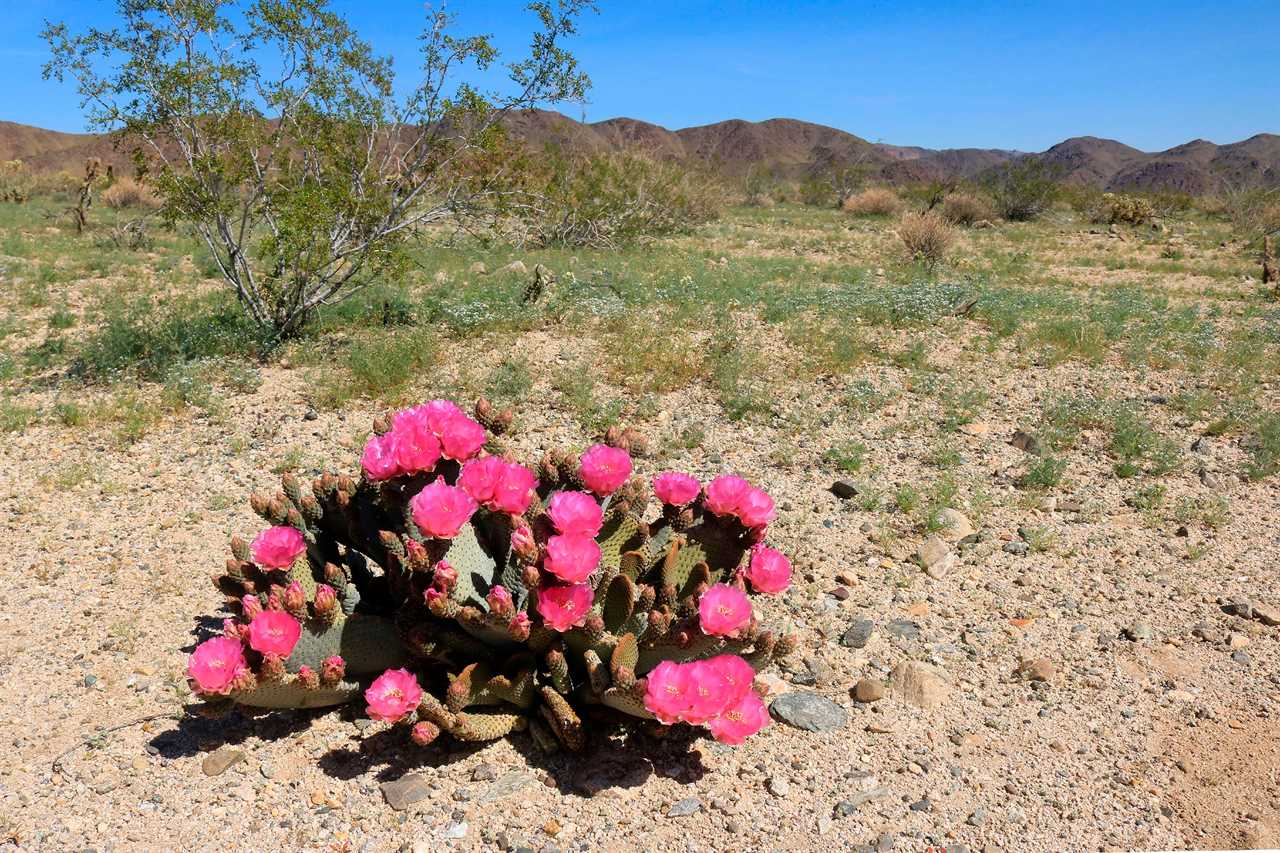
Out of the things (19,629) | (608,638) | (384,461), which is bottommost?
(19,629)

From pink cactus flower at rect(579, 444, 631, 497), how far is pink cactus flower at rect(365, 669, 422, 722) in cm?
78

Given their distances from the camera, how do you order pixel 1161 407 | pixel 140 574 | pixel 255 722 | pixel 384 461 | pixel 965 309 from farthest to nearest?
pixel 965 309 < pixel 1161 407 < pixel 140 574 < pixel 255 722 < pixel 384 461

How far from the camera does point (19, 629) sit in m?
3.33

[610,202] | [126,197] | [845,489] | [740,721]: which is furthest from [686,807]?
[126,197]

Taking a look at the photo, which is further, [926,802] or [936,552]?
[936,552]

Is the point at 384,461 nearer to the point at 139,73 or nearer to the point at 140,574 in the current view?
the point at 140,574

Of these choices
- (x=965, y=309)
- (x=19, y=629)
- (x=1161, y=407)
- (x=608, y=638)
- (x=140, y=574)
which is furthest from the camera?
(x=965, y=309)

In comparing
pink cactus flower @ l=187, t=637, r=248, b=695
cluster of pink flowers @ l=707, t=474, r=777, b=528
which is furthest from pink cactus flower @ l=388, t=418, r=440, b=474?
cluster of pink flowers @ l=707, t=474, r=777, b=528

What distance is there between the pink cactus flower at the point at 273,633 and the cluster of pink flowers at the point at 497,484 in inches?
23.5

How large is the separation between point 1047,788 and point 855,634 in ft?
3.09

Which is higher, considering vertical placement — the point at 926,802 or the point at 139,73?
the point at 139,73

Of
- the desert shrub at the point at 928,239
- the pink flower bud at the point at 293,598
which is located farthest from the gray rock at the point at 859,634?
the desert shrub at the point at 928,239

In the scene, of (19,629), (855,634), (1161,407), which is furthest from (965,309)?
(19,629)

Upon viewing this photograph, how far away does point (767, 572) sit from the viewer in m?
2.61
